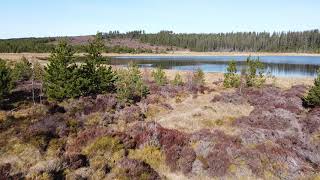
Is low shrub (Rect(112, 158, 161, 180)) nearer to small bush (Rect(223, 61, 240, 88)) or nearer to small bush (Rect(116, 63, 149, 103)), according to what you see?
small bush (Rect(116, 63, 149, 103))

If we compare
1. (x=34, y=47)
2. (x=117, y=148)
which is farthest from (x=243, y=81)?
(x=34, y=47)

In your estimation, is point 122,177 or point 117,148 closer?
point 122,177

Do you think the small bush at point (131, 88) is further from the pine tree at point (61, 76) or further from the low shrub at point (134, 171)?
the low shrub at point (134, 171)

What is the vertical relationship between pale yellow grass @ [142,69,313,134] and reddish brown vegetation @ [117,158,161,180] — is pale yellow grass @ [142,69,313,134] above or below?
above

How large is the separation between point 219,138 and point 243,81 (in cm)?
2674

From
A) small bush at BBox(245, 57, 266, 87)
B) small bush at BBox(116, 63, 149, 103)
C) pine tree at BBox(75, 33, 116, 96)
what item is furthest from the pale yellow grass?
small bush at BBox(245, 57, 266, 87)

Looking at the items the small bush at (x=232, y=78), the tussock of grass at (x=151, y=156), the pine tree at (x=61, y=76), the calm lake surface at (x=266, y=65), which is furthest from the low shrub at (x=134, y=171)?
the calm lake surface at (x=266, y=65)

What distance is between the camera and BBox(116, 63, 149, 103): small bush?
30406mm

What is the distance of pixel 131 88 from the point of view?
35031 millimetres

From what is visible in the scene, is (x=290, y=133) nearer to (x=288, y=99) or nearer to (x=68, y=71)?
(x=288, y=99)

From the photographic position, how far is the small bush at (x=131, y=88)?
3041 cm

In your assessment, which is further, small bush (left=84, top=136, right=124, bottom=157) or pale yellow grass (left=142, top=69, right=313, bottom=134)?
pale yellow grass (left=142, top=69, right=313, bottom=134)

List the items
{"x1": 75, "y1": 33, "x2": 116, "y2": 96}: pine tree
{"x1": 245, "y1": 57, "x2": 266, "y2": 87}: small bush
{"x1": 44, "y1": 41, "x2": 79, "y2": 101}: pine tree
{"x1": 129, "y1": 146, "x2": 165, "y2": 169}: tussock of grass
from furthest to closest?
1. {"x1": 245, "y1": 57, "x2": 266, "y2": 87}: small bush
2. {"x1": 75, "y1": 33, "x2": 116, "y2": 96}: pine tree
3. {"x1": 44, "y1": 41, "x2": 79, "y2": 101}: pine tree
4. {"x1": 129, "y1": 146, "x2": 165, "y2": 169}: tussock of grass

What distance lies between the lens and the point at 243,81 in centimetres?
4450
